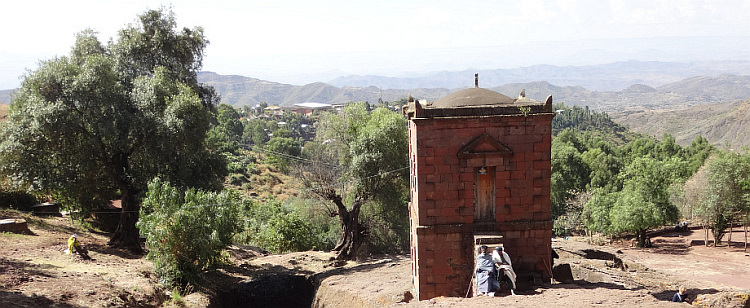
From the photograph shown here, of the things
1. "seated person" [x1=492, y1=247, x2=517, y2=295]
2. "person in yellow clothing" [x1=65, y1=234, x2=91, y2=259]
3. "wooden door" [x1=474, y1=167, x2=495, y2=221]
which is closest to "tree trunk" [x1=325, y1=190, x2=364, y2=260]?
"person in yellow clothing" [x1=65, y1=234, x2=91, y2=259]

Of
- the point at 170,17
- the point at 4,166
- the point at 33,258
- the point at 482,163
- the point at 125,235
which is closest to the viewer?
the point at 482,163

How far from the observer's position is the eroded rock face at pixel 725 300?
11.9 metres

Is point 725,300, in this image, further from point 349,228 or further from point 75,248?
point 75,248

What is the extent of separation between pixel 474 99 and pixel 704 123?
160 m

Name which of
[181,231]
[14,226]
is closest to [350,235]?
[181,231]

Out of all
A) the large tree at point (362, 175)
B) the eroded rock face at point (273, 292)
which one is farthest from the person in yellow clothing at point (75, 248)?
the large tree at point (362, 175)

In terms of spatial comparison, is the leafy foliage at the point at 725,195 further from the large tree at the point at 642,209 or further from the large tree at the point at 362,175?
the large tree at the point at 362,175

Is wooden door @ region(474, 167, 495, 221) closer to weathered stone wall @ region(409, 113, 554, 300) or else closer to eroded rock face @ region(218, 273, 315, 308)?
weathered stone wall @ region(409, 113, 554, 300)

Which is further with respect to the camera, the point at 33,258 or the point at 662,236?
the point at 662,236

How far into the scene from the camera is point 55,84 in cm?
2027

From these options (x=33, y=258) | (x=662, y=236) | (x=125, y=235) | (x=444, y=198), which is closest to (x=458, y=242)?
(x=444, y=198)

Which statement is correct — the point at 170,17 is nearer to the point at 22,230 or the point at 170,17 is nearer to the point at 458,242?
the point at 22,230

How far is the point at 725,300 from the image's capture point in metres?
12.2

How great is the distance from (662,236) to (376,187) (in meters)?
21.5
